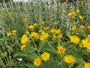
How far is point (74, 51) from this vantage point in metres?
1.20

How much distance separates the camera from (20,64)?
5.40 feet

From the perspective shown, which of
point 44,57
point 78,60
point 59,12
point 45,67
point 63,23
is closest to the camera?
point 44,57

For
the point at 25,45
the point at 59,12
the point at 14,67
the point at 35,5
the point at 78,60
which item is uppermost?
the point at 35,5

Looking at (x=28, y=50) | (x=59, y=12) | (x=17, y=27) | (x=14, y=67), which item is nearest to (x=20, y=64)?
(x=14, y=67)

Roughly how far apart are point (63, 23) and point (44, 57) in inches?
64.1

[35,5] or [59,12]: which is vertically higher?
[35,5]

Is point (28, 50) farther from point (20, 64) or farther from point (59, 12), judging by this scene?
point (59, 12)

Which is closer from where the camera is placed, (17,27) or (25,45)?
(25,45)

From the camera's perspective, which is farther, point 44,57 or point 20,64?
point 20,64

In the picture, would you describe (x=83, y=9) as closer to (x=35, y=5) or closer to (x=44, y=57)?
(x=35, y=5)

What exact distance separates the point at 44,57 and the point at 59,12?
2075mm

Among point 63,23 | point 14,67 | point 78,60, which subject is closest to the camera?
point 78,60

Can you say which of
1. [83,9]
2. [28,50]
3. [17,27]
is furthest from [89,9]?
[28,50]

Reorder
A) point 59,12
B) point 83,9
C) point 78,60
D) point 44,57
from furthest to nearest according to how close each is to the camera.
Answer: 1. point 83,9
2. point 59,12
3. point 78,60
4. point 44,57
